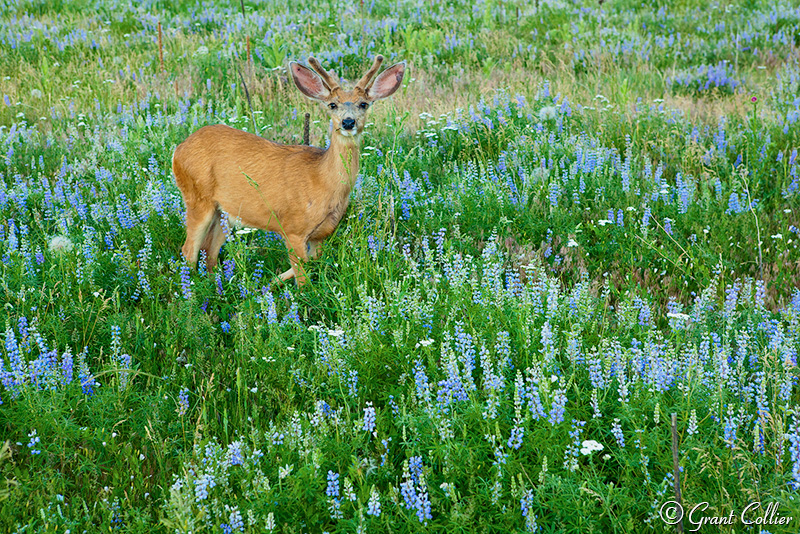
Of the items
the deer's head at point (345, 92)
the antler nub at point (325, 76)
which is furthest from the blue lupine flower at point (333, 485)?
the antler nub at point (325, 76)

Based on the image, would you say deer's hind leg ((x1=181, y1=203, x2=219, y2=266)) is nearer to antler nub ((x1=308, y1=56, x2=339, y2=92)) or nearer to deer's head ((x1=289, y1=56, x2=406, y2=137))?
deer's head ((x1=289, y1=56, x2=406, y2=137))

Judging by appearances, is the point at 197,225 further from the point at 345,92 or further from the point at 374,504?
the point at 374,504

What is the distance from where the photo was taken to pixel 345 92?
16.0 ft

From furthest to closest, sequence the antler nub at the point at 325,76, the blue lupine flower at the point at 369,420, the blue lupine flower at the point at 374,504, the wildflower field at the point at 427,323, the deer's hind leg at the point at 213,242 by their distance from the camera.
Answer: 1. the deer's hind leg at the point at 213,242
2. the antler nub at the point at 325,76
3. the blue lupine flower at the point at 369,420
4. the wildflower field at the point at 427,323
5. the blue lupine flower at the point at 374,504

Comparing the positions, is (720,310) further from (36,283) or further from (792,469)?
(36,283)

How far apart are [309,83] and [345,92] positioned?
251 mm

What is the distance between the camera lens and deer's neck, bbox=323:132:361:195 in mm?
4805

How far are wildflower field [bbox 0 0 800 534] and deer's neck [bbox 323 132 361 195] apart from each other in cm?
28

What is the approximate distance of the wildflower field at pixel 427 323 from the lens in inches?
111

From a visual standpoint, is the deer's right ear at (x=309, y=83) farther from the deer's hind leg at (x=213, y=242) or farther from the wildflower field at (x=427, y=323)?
the deer's hind leg at (x=213, y=242)

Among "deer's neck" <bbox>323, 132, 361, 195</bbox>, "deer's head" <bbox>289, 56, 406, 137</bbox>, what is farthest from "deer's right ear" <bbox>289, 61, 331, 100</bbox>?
"deer's neck" <bbox>323, 132, 361, 195</bbox>

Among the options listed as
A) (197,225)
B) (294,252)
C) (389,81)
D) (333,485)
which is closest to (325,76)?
(389,81)

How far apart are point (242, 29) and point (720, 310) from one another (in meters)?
9.92

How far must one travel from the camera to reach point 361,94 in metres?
4.87
